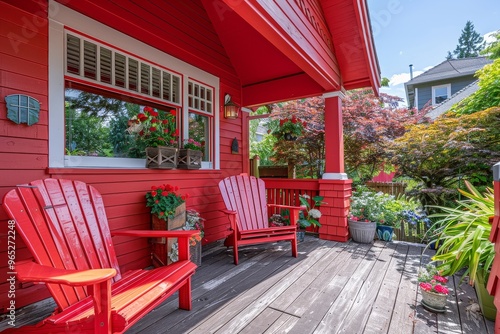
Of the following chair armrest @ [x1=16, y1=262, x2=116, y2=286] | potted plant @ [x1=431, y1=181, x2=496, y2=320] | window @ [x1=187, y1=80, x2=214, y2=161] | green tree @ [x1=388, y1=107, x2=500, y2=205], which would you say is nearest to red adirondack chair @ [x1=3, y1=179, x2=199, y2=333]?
chair armrest @ [x1=16, y1=262, x2=116, y2=286]

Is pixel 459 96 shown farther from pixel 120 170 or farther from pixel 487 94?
pixel 120 170

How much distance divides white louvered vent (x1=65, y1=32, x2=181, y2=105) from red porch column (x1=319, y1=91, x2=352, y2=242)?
84.8 inches

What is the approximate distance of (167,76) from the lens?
2.75m

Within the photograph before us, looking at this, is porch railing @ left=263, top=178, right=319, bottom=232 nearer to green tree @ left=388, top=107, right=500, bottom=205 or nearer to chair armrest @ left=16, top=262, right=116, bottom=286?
green tree @ left=388, top=107, right=500, bottom=205

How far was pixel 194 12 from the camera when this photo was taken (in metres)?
3.05

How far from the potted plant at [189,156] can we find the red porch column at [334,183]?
1.89 m

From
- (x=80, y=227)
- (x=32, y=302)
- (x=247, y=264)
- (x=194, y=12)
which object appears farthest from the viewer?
(x=194, y=12)

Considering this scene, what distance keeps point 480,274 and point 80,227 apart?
286cm

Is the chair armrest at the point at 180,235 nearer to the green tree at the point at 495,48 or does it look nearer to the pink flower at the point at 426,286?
the pink flower at the point at 426,286

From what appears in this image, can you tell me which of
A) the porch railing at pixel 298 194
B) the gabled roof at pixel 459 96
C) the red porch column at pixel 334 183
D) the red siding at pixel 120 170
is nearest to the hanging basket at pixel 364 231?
the red porch column at pixel 334 183

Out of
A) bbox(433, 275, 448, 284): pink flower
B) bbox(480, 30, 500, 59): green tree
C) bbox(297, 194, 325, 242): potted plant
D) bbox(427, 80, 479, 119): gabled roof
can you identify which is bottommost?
bbox(433, 275, 448, 284): pink flower

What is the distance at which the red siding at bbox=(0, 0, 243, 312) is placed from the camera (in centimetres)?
164

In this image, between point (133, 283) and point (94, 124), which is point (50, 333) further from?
point (94, 124)

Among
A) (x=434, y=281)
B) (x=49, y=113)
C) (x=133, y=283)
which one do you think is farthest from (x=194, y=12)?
(x=434, y=281)
